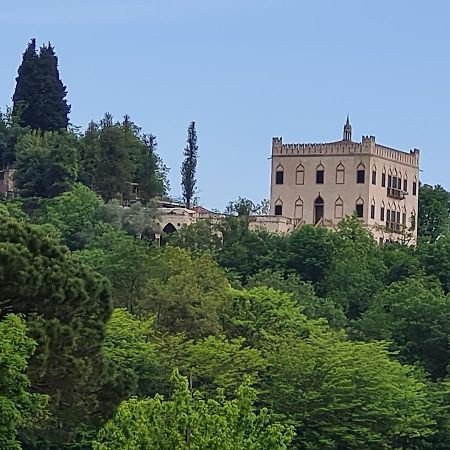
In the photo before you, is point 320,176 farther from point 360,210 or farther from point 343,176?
point 360,210

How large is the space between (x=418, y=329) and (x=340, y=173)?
21174 mm

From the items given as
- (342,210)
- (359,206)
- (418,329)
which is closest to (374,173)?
(359,206)

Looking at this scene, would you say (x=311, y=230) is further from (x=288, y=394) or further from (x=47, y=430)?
(x=47, y=430)

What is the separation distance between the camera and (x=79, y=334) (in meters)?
33.2

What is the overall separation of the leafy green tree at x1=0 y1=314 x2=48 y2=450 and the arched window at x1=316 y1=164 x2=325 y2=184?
145 ft

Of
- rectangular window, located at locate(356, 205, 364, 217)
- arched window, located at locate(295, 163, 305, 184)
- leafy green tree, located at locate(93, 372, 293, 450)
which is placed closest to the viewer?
leafy green tree, located at locate(93, 372, 293, 450)

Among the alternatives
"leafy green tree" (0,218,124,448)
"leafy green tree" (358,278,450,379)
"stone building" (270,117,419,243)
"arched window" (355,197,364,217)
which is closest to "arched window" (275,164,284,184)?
"stone building" (270,117,419,243)

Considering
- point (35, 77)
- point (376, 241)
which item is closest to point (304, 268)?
point (376, 241)

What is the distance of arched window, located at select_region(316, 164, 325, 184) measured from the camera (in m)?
73.5

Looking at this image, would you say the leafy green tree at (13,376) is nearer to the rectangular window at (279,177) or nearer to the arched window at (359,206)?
the arched window at (359,206)

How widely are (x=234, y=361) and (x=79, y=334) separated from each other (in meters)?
12.4

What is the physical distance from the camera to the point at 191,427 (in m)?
31.1

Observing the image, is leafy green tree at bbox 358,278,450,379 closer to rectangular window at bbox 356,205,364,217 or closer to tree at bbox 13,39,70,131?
rectangular window at bbox 356,205,364,217

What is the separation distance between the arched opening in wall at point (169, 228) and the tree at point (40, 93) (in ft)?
29.2
